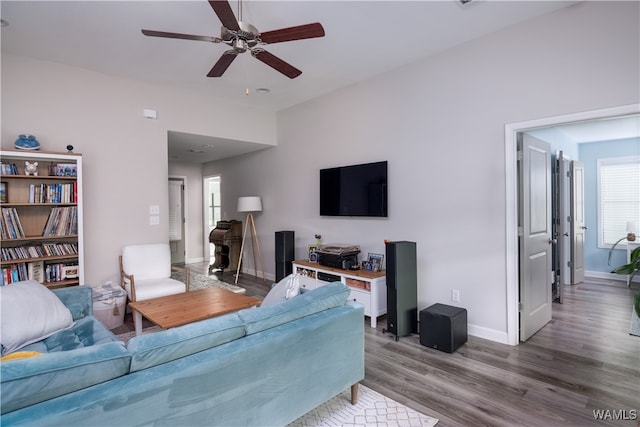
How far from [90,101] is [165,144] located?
0.94m

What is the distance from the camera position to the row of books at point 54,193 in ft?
11.2

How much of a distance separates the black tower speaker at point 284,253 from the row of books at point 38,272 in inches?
98.5

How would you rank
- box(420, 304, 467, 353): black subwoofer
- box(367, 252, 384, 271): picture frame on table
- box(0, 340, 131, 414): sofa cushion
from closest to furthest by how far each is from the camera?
1. box(0, 340, 131, 414): sofa cushion
2. box(420, 304, 467, 353): black subwoofer
3. box(367, 252, 384, 271): picture frame on table

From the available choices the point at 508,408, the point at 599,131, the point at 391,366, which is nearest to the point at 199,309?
the point at 391,366

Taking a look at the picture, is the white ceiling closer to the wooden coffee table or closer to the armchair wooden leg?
the wooden coffee table

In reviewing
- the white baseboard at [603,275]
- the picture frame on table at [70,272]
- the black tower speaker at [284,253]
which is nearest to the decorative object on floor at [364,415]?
the black tower speaker at [284,253]

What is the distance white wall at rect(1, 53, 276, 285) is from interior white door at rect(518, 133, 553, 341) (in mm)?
4172

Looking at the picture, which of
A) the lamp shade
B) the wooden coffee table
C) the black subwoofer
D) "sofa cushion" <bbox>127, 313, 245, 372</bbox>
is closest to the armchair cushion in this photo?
the wooden coffee table

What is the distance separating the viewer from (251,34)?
2.27 meters

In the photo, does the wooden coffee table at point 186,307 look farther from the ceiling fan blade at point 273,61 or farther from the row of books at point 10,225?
the ceiling fan blade at point 273,61

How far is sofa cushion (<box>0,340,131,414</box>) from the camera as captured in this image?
1076 mm

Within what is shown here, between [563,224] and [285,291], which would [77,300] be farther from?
[563,224]

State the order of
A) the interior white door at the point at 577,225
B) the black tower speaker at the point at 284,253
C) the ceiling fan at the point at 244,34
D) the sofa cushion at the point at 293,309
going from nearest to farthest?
1. the sofa cushion at the point at 293,309
2. the ceiling fan at the point at 244,34
3. the black tower speaker at the point at 284,253
4. the interior white door at the point at 577,225

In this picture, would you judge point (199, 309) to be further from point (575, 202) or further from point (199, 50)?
point (575, 202)
